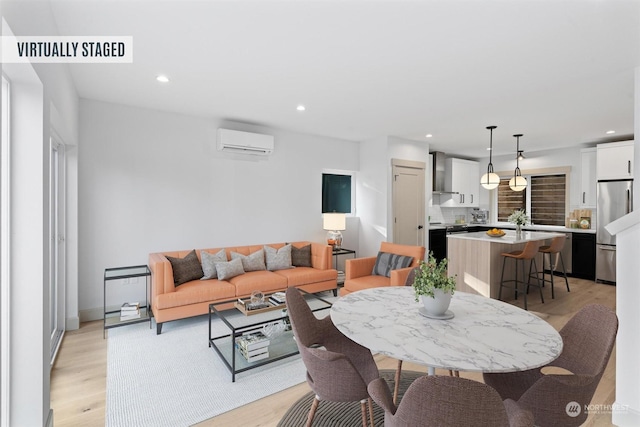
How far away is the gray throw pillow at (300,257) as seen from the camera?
4.86 m

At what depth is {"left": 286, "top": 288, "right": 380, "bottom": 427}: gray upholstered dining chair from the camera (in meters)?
1.52

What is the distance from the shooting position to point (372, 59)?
271cm

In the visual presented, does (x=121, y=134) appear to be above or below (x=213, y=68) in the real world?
below

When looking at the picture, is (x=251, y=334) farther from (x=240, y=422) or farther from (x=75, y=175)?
(x=75, y=175)

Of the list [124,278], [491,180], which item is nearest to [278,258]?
[124,278]

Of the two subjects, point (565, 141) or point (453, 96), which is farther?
point (565, 141)

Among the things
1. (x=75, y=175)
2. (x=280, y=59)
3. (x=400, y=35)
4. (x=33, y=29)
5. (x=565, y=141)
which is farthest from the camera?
(x=565, y=141)

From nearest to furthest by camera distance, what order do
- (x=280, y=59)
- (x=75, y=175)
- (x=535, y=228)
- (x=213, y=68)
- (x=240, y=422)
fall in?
(x=240, y=422)
(x=280, y=59)
(x=213, y=68)
(x=75, y=175)
(x=535, y=228)

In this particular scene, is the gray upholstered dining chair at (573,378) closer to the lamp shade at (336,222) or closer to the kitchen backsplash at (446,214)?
the lamp shade at (336,222)

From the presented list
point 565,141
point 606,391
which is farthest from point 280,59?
point 565,141

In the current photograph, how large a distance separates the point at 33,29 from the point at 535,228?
8.11 meters

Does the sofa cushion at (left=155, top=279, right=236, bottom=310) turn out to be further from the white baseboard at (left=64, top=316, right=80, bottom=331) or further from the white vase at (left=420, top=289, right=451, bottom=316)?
the white vase at (left=420, top=289, right=451, bottom=316)

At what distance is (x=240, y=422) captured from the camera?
207 cm

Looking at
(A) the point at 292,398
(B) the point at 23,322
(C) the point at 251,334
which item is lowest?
(A) the point at 292,398
